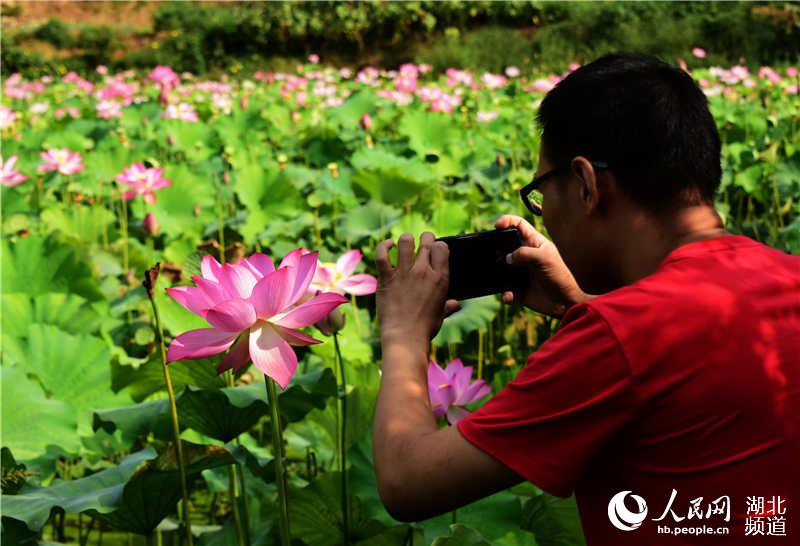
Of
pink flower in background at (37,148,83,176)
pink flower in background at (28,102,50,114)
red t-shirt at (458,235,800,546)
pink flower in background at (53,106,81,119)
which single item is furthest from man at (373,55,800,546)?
pink flower in background at (28,102,50,114)

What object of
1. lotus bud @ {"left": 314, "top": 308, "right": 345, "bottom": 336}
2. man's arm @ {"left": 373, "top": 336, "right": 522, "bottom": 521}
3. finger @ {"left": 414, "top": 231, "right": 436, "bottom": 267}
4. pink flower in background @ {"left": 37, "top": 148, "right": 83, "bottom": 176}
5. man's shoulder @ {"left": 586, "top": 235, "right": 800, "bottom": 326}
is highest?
man's shoulder @ {"left": 586, "top": 235, "right": 800, "bottom": 326}

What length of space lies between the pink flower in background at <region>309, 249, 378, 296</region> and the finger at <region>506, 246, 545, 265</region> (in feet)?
1.08

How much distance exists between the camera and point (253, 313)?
3.16ft

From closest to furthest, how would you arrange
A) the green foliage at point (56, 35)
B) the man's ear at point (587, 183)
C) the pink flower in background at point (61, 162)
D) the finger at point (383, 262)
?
the man's ear at point (587, 183) < the finger at point (383, 262) < the pink flower in background at point (61, 162) < the green foliage at point (56, 35)

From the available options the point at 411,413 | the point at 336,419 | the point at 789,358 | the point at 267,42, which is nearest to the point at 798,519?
the point at 789,358

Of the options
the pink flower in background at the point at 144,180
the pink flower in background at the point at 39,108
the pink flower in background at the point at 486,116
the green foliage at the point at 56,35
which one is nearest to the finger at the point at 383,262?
the pink flower in background at the point at 144,180

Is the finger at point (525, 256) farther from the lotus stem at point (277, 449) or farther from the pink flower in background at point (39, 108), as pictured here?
the pink flower in background at point (39, 108)

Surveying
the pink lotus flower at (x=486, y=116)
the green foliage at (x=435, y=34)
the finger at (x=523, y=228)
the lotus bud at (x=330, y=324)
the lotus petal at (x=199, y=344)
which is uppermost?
the finger at (x=523, y=228)

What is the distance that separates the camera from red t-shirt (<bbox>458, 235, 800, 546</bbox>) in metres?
0.77

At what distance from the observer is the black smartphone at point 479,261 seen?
40.3 inches

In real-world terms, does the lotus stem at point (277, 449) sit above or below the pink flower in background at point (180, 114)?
above

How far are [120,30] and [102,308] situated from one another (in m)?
13.0

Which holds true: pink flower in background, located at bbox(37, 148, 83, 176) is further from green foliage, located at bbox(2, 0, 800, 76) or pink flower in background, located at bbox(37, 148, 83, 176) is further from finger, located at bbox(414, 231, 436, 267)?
green foliage, located at bbox(2, 0, 800, 76)

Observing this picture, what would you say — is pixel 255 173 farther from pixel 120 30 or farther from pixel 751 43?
pixel 120 30
